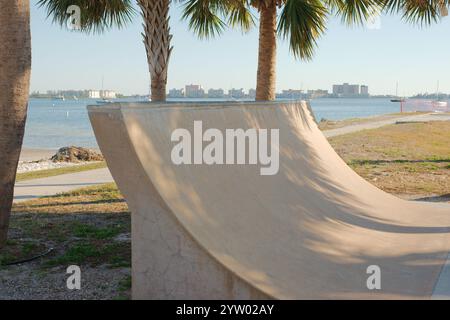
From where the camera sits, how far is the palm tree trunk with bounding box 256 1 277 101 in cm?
1030

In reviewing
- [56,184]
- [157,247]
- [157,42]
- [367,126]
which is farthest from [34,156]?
[157,247]

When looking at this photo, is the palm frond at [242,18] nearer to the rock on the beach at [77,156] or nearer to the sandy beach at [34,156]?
the rock on the beach at [77,156]

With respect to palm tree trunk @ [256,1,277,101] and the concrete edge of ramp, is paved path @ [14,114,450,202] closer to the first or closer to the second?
palm tree trunk @ [256,1,277,101]

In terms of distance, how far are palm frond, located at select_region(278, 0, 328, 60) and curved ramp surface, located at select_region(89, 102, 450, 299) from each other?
379 cm

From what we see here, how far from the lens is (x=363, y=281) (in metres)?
4.73

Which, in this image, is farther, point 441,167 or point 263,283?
point 441,167

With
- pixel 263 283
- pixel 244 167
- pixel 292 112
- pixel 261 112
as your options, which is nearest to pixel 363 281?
pixel 263 283

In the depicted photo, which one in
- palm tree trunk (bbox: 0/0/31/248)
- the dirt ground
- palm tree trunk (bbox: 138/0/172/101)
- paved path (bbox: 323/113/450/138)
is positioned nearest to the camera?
the dirt ground

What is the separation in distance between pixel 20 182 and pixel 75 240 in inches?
235

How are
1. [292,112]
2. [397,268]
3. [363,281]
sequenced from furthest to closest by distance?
[292,112], [397,268], [363,281]

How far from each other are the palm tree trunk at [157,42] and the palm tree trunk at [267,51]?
256cm

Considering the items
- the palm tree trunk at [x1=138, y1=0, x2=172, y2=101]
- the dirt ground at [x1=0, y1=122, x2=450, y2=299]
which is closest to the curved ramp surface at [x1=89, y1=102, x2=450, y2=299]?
the dirt ground at [x1=0, y1=122, x2=450, y2=299]

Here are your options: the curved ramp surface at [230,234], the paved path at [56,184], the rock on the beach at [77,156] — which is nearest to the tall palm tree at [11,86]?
the curved ramp surface at [230,234]

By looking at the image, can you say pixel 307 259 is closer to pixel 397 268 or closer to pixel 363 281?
pixel 363 281
